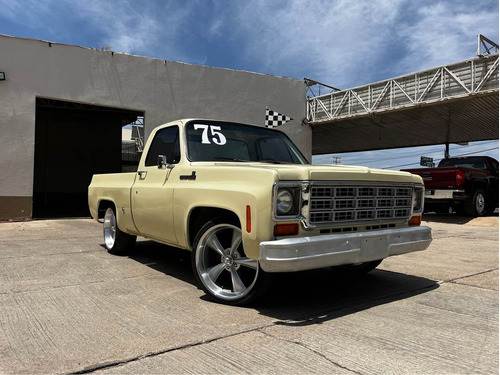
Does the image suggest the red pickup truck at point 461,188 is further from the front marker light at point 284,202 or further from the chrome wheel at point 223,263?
the front marker light at point 284,202

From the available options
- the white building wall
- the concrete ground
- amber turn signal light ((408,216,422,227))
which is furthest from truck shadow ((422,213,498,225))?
amber turn signal light ((408,216,422,227))

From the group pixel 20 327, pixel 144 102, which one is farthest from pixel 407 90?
pixel 20 327

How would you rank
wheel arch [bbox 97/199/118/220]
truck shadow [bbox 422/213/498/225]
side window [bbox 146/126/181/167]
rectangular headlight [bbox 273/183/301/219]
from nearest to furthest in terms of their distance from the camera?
1. rectangular headlight [bbox 273/183/301/219]
2. side window [bbox 146/126/181/167]
3. wheel arch [bbox 97/199/118/220]
4. truck shadow [bbox 422/213/498/225]

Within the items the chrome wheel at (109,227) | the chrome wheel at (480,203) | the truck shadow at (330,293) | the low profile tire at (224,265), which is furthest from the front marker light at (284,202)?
the chrome wheel at (480,203)

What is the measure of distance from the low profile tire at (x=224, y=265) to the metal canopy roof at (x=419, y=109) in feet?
32.7

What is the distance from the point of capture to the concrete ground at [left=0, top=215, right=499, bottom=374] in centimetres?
256

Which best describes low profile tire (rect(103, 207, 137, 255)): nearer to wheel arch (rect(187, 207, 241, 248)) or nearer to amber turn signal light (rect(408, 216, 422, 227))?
wheel arch (rect(187, 207, 241, 248))

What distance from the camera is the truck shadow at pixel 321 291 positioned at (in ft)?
11.7

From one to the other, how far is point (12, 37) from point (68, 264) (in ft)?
28.2

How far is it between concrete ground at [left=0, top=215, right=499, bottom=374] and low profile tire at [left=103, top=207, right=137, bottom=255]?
1.33 ft

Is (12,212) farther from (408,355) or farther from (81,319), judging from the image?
(408,355)

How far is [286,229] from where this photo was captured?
10.7 feet

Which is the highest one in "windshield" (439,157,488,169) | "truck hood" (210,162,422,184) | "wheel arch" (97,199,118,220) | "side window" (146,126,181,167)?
"windshield" (439,157,488,169)

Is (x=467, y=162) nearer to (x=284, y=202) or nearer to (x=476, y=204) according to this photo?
(x=476, y=204)
